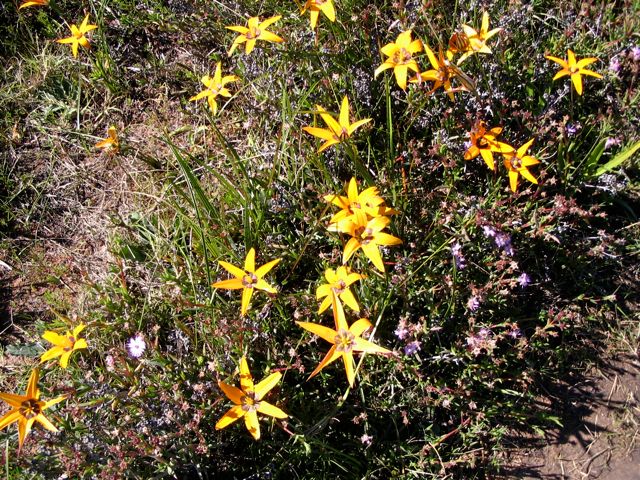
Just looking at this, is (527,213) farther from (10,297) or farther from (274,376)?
(10,297)

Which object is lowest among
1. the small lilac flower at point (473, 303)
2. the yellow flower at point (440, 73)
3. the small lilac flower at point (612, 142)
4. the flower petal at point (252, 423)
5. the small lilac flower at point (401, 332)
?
the flower petal at point (252, 423)

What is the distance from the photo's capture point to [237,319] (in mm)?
2922

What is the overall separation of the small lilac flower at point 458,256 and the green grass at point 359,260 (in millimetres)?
48

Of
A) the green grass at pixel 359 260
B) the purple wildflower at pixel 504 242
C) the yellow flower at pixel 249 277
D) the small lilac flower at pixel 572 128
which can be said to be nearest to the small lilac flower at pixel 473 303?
the green grass at pixel 359 260

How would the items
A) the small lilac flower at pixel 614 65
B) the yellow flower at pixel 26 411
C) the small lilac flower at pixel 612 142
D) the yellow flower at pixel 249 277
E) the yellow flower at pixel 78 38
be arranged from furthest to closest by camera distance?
the yellow flower at pixel 78 38 < the small lilac flower at pixel 614 65 < the small lilac flower at pixel 612 142 < the yellow flower at pixel 249 277 < the yellow flower at pixel 26 411

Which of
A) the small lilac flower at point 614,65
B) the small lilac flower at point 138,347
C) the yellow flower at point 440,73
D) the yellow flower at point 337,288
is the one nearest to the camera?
the yellow flower at point 337,288

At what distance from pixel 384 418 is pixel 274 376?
33.4 inches

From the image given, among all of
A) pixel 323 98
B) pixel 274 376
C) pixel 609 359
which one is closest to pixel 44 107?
pixel 323 98

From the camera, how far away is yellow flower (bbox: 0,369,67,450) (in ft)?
7.49

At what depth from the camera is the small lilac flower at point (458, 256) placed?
280 cm

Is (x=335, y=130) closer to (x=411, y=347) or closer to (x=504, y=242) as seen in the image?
(x=504, y=242)

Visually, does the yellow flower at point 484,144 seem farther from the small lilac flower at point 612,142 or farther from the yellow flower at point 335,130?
the small lilac flower at point 612,142

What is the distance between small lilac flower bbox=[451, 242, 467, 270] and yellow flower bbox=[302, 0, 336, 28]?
1.28 meters

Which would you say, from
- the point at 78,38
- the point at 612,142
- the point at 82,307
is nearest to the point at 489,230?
the point at 612,142
